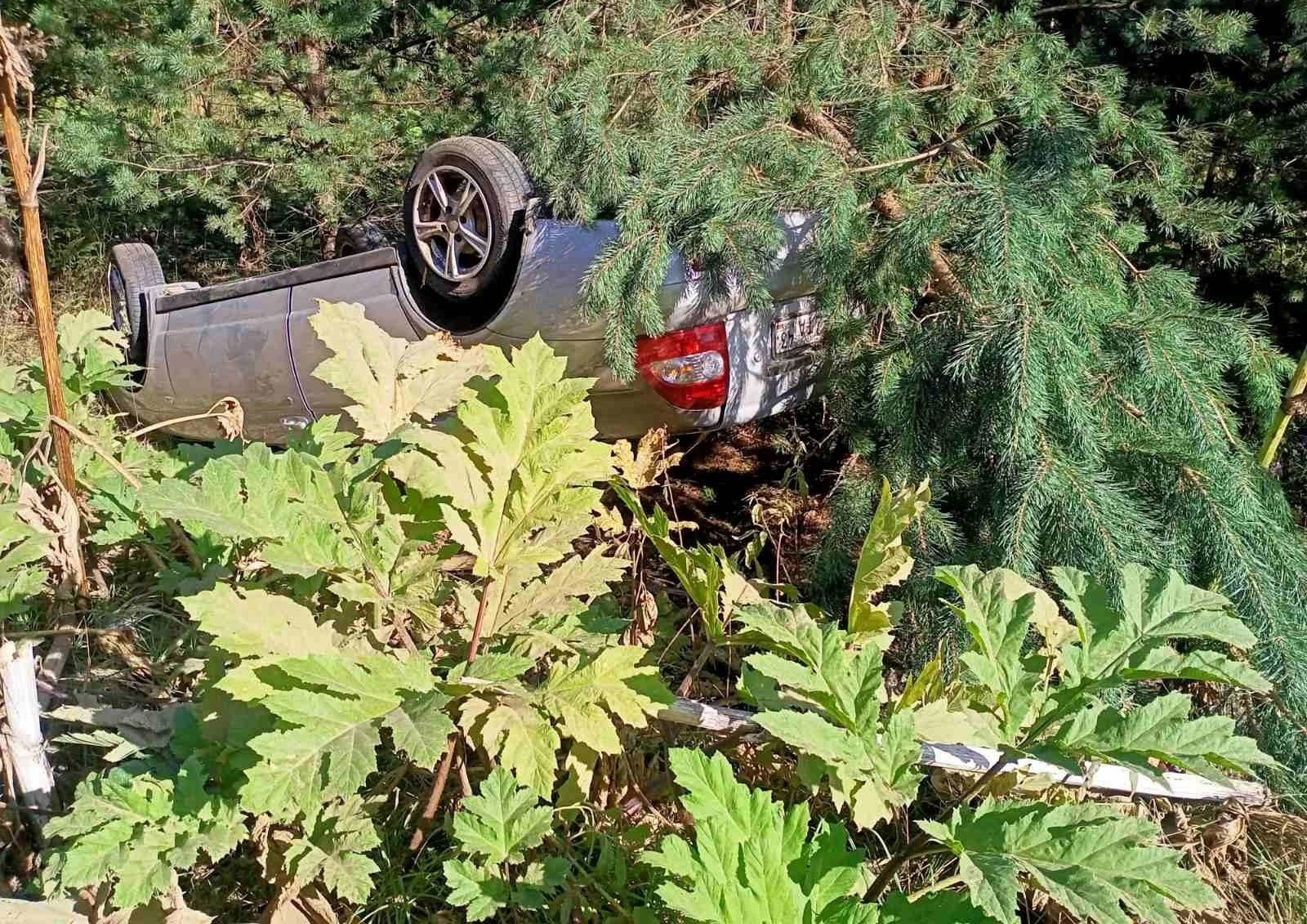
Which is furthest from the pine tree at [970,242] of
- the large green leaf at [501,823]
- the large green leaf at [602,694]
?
the large green leaf at [501,823]

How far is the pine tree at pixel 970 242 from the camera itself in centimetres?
233

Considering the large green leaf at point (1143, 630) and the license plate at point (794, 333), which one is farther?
the license plate at point (794, 333)

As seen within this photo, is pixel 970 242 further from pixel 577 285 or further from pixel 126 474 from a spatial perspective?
pixel 126 474

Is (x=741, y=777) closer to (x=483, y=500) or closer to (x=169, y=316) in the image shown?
(x=483, y=500)

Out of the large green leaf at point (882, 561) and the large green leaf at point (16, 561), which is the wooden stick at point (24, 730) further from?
the large green leaf at point (882, 561)

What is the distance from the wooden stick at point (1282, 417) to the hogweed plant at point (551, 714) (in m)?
1.03

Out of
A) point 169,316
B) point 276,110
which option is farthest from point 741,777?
point 276,110

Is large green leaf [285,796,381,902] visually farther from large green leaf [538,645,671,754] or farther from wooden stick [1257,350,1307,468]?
wooden stick [1257,350,1307,468]

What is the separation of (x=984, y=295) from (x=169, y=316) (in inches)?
184

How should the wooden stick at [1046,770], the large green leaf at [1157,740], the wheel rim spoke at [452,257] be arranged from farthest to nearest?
the wheel rim spoke at [452,257]
the wooden stick at [1046,770]
the large green leaf at [1157,740]

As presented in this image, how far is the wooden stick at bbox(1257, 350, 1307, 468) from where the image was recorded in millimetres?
2639

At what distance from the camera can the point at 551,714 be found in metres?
1.73

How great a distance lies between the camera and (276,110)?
6098 mm

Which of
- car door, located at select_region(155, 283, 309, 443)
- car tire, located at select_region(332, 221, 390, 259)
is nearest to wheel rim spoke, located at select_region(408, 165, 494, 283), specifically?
car door, located at select_region(155, 283, 309, 443)
